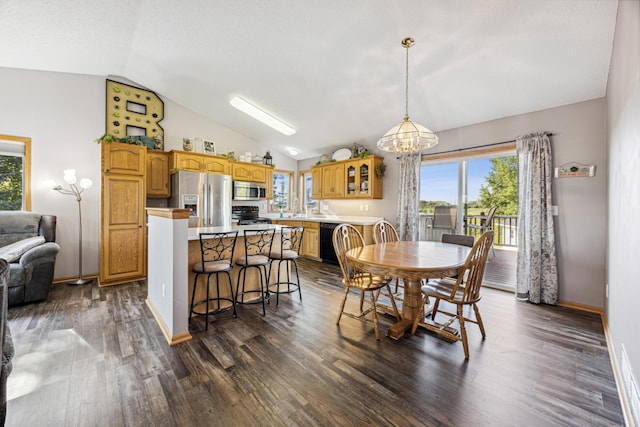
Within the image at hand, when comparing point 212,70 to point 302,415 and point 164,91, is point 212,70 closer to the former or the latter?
point 164,91

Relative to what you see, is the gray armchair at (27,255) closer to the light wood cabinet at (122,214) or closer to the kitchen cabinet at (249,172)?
the light wood cabinet at (122,214)

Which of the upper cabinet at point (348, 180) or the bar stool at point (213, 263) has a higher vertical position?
the upper cabinet at point (348, 180)

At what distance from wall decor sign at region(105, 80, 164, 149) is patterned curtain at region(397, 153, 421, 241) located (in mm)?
4431

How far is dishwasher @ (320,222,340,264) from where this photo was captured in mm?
5297

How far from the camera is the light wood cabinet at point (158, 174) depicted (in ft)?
15.0

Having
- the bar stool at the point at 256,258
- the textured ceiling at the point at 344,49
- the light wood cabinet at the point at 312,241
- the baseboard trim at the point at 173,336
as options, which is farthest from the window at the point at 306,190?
the baseboard trim at the point at 173,336

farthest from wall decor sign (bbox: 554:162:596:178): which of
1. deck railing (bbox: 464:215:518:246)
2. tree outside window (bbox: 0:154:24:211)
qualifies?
tree outside window (bbox: 0:154:24:211)

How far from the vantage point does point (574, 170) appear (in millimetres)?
3096

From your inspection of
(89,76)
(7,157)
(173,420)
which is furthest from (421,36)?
(7,157)

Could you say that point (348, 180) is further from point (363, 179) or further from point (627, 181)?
point (627, 181)

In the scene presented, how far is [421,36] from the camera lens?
2.57 metres

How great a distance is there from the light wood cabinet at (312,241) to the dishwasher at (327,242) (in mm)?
120

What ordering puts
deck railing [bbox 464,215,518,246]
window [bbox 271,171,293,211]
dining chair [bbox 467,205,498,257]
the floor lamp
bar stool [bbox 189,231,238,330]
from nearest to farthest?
bar stool [bbox 189,231,238,330] → the floor lamp → dining chair [bbox 467,205,498,257] → deck railing [bbox 464,215,518,246] → window [bbox 271,171,293,211]

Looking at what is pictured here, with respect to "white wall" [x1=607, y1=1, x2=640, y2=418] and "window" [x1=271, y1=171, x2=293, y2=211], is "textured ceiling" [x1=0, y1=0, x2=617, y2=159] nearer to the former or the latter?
"white wall" [x1=607, y1=1, x2=640, y2=418]
